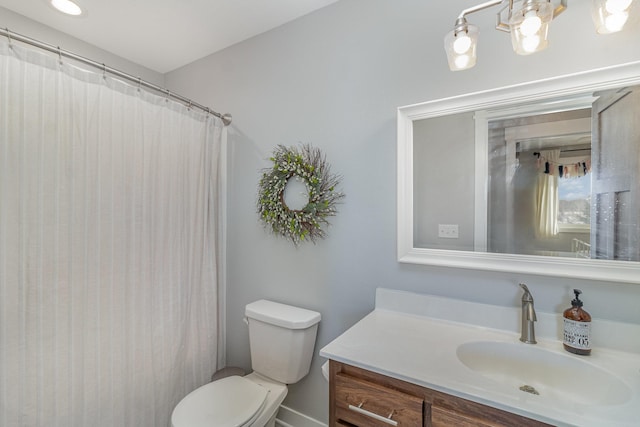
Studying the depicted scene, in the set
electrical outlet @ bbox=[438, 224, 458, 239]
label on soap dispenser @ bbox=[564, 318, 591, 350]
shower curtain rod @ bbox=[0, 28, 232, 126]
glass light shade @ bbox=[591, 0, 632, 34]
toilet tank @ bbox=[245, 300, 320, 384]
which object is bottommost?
toilet tank @ bbox=[245, 300, 320, 384]

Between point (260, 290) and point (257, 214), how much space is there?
492 millimetres

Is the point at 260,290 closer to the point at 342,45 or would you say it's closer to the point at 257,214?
the point at 257,214

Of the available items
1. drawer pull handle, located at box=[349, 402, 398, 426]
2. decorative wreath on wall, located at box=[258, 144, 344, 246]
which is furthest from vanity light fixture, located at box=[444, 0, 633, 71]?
drawer pull handle, located at box=[349, 402, 398, 426]

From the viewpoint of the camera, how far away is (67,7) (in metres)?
1.53

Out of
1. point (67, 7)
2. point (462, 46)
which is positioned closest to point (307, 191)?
point (462, 46)

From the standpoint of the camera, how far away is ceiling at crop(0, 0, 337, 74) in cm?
155

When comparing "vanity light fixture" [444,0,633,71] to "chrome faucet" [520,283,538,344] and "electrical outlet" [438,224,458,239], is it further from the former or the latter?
"chrome faucet" [520,283,538,344]

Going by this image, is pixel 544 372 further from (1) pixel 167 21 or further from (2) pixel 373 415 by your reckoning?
(1) pixel 167 21

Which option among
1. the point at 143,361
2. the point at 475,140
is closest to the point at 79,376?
the point at 143,361

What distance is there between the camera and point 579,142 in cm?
104

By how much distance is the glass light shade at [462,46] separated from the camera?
1034 mm

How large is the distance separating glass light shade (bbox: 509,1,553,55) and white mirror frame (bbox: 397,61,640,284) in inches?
6.8

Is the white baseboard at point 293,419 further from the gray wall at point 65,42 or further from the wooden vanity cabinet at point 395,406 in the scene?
the gray wall at point 65,42

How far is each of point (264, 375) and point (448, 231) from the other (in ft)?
4.10
